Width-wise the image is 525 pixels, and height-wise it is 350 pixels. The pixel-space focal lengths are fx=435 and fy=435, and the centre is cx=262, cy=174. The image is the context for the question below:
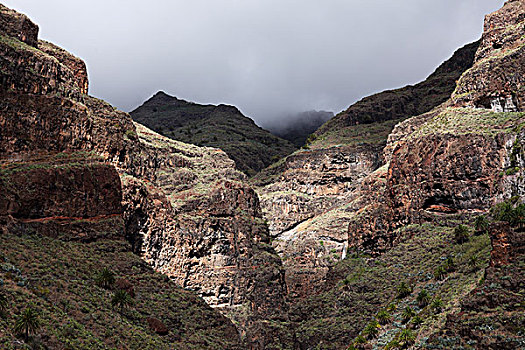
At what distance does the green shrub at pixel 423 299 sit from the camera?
4981cm

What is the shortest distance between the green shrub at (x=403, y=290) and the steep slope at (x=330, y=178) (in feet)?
104

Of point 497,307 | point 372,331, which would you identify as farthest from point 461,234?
point 497,307

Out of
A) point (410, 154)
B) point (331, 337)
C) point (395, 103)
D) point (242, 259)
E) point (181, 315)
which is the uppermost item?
point (395, 103)

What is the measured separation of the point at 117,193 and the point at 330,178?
254 ft

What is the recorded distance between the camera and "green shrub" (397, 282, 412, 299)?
186ft

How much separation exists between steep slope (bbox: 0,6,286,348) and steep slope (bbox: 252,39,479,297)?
13876 mm

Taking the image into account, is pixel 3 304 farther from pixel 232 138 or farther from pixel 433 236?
pixel 232 138

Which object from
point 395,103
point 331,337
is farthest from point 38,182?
point 395,103

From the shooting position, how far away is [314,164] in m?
127

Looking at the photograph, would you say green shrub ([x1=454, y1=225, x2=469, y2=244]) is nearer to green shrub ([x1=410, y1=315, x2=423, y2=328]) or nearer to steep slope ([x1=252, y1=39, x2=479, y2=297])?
green shrub ([x1=410, y1=315, x2=423, y2=328])

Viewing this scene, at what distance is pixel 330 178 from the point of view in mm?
123562

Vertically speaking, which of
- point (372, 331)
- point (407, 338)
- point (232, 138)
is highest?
point (232, 138)

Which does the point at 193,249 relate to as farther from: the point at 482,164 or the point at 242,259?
the point at 482,164

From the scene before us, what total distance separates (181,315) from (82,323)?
689 inches
